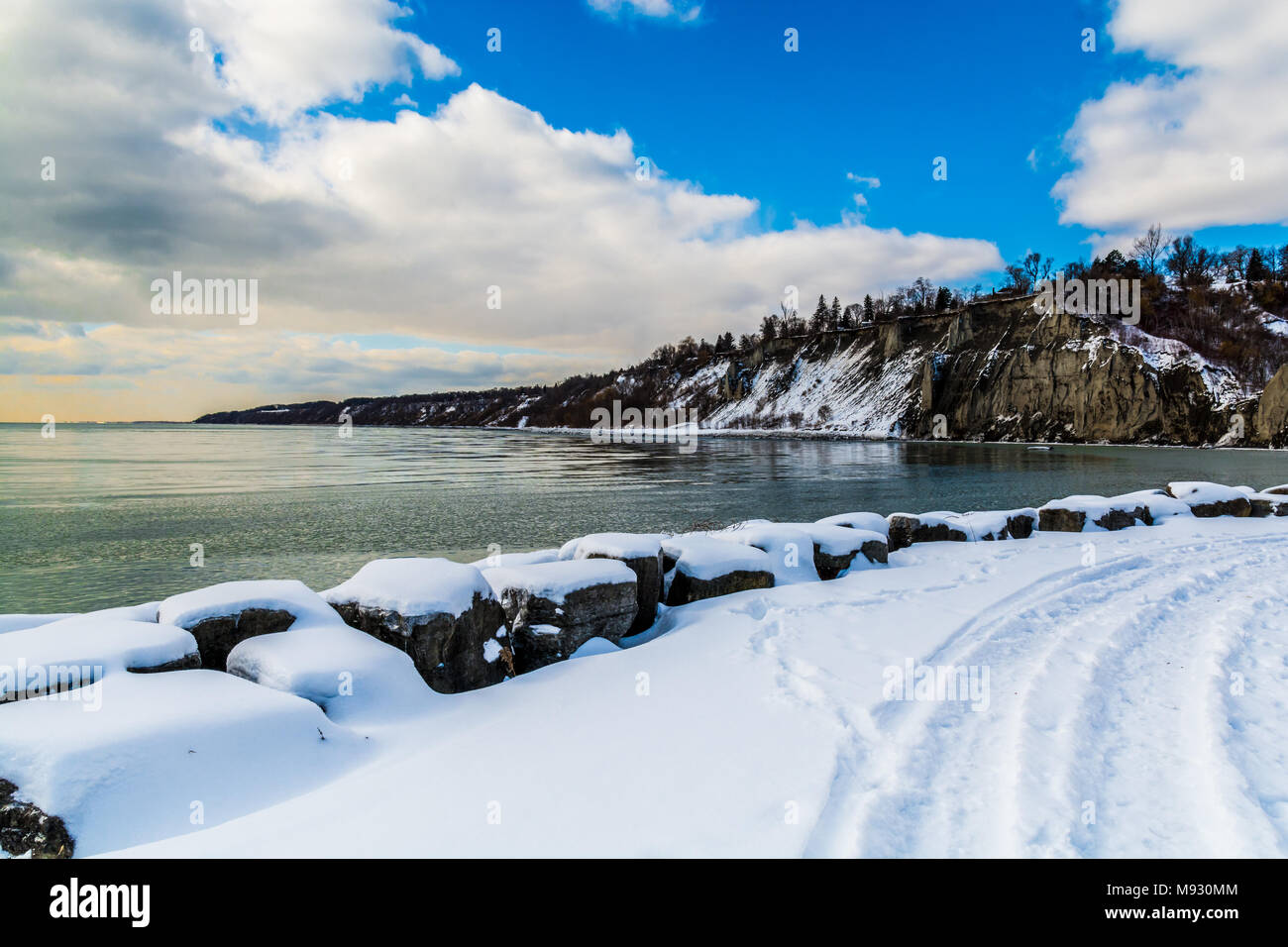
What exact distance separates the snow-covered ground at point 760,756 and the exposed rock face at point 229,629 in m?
0.69

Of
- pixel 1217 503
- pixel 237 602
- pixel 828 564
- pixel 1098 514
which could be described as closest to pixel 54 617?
pixel 237 602

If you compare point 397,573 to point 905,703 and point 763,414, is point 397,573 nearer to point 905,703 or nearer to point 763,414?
point 905,703

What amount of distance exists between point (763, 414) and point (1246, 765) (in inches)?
5689

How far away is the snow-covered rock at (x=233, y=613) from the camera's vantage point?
546 centimetres

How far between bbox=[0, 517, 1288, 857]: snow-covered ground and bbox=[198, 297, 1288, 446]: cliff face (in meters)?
89.6

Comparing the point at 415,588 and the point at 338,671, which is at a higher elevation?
Answer: the point at 415,588

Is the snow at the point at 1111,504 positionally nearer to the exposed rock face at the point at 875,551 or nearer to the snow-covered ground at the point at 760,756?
the exposed rock face at the point at 875,551

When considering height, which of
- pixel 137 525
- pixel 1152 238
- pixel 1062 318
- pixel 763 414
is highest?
pixel 1152 238

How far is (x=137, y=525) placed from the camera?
63.9 ft

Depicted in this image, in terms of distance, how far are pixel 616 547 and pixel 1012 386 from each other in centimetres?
10309

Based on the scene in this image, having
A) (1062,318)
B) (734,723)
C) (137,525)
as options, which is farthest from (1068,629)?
(1062,318)

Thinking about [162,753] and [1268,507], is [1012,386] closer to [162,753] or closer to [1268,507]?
[1268,507]

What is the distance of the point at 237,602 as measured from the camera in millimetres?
5633

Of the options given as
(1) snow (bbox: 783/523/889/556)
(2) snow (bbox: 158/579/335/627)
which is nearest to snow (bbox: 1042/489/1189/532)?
(1) snow (bbox: 783/523/889/556)
